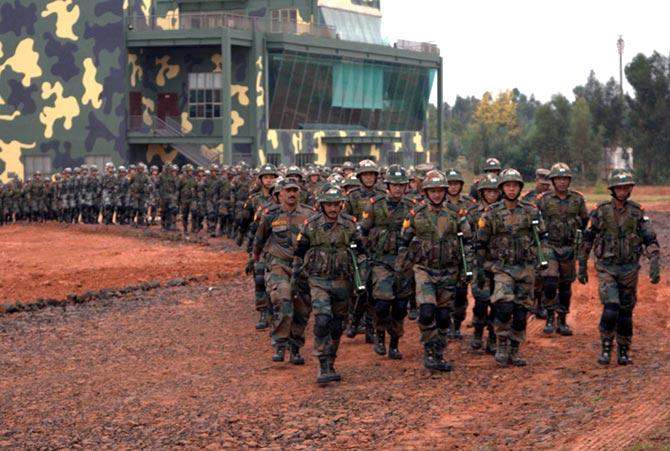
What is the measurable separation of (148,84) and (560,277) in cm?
4017

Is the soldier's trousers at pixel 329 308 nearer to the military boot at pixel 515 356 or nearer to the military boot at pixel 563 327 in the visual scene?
the military boot at pixel 515 356

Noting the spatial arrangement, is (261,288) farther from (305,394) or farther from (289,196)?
(305,394)

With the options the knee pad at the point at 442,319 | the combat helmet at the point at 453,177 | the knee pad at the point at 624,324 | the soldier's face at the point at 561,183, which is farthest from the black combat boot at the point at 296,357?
the soldier's face at the point at 561,183

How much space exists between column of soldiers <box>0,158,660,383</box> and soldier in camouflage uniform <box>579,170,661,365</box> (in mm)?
12

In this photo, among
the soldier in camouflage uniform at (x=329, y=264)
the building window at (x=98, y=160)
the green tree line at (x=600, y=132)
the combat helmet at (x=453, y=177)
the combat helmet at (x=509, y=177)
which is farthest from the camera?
the green tree line at (x=600, y=132)

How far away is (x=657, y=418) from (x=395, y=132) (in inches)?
2088

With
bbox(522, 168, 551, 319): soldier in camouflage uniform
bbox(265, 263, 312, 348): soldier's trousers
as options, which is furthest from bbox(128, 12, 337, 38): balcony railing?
bbox(265, 263, 312, 348): soldier's trousers

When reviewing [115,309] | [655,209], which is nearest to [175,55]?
[655,209]

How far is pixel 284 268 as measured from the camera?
554 inches

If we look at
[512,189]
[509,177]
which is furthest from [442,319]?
[509,177]

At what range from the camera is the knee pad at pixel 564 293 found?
15352 millimetres

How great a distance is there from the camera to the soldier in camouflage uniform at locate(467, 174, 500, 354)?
13938mm

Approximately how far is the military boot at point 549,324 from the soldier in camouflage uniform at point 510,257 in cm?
214

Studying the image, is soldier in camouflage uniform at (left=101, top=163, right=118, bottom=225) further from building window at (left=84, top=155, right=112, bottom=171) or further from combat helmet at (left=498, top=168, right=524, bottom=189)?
combat helmet at (left=498, top=168, right=524, bottom=189)
